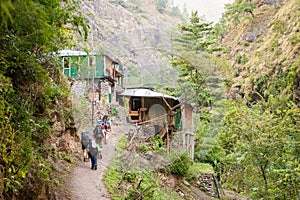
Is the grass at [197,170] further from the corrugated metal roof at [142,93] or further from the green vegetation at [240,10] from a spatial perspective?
the green vegetation at [240,10]

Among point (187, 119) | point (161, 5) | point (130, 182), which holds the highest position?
point (161, 5)

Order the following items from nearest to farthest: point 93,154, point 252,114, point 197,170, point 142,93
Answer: point 93,154
point 252,114
point 142,93
point 197,170

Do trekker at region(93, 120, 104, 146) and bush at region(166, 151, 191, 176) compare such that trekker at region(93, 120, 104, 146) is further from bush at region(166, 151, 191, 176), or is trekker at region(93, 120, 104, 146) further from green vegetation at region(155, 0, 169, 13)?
green vegetation at region(155, 0, 169, 13)

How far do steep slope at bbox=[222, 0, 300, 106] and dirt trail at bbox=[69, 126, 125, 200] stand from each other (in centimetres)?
968

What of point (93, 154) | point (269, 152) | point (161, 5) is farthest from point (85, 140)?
point (161, 5)

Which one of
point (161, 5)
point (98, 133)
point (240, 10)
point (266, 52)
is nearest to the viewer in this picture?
point (98, 133)

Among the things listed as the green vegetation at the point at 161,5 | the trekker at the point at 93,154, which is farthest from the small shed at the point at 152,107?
the green vegetation at the point at 161,5

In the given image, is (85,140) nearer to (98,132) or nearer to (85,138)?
(85,138)

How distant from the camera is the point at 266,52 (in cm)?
2086

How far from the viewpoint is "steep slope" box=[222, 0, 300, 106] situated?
1681 centimetres

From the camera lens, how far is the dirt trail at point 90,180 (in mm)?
7254

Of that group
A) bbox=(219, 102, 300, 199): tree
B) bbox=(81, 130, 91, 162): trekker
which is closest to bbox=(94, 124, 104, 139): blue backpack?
bbox=(81, 130, 91, 162): trekker

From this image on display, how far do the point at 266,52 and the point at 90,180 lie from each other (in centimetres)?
1626

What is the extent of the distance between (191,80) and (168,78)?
317cm
